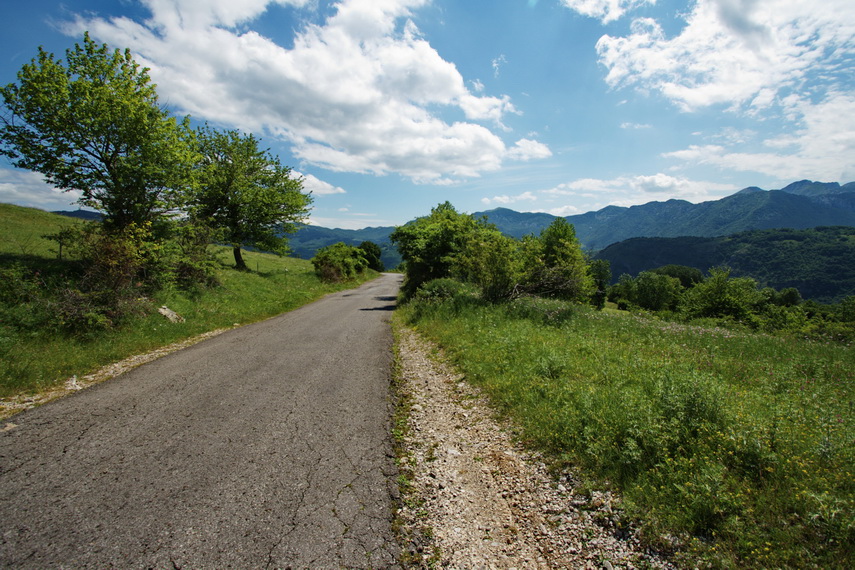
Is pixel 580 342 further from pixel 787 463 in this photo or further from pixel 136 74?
pixel 136 74

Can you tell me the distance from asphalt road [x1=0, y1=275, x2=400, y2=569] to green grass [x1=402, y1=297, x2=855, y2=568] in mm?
2709

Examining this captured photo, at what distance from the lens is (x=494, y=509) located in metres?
4.28

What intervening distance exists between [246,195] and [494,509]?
28.3 m

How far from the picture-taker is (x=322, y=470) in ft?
15.3

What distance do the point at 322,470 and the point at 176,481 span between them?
1.73 meters

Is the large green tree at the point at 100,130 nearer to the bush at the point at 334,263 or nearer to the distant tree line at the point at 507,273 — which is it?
the distant tree line at the point at 507,273

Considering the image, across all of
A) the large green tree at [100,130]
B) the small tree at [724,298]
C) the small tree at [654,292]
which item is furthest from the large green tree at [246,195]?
the small tree at [654,292]

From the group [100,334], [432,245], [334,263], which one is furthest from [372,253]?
[100,334]

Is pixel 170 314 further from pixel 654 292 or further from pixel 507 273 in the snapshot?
pixel 654 292

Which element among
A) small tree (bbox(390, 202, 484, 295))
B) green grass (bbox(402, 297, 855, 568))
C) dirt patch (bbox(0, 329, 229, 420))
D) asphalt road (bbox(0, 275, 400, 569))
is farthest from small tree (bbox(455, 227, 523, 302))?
dirt patch (bbox(0, 329, 229, 420))

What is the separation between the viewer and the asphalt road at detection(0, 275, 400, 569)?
3330 mm

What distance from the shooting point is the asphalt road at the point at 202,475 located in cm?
333

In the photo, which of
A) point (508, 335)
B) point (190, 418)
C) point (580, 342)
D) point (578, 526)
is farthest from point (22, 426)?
point (580, 342)

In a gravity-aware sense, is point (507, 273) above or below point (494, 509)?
above
